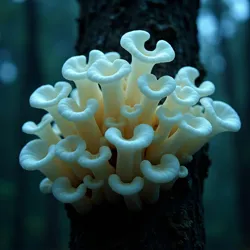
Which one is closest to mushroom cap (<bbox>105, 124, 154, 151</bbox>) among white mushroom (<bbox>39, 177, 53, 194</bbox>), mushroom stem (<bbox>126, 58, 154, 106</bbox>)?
mushroom stem (<bbox>126, 58, 154, 106</bbox>)

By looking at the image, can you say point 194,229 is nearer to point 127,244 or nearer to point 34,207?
point 127,244

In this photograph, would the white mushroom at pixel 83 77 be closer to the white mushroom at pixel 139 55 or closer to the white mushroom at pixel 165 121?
the white mushroom at pixel 139 55

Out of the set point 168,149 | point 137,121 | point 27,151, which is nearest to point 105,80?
point 137,121

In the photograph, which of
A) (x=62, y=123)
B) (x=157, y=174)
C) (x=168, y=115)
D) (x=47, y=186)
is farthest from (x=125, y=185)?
(x=47, y=186)

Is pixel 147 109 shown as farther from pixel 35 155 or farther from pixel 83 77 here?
pixel 35 155

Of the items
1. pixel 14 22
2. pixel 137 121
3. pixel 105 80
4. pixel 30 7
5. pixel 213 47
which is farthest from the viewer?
pixel 213 47

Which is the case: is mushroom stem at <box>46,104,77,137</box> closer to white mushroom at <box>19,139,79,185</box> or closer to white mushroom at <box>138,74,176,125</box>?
white mushroom at <box>19,139,79,185</box>
